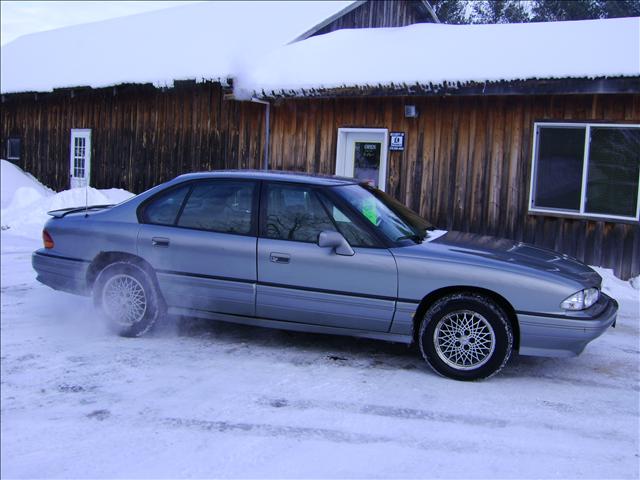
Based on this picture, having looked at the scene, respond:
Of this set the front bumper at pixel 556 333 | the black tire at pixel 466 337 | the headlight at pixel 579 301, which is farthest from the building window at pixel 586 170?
the black tire at pixel 466 337

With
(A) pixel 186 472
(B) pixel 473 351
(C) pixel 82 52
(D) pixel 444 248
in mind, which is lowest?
(A) pixel 186 472

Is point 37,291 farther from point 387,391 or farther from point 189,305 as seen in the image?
point 387,391

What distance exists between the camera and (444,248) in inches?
200

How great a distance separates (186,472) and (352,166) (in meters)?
8.51

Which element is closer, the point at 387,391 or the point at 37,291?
the point at 387,391

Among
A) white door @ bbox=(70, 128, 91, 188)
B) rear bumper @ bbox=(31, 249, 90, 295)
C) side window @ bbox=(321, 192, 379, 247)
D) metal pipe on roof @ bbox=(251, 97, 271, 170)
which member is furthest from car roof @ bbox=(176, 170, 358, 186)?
white door @ bbox=(70, 128, 91, 188)

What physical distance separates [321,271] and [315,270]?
51 mm

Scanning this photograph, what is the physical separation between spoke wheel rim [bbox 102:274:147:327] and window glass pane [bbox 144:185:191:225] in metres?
0.57

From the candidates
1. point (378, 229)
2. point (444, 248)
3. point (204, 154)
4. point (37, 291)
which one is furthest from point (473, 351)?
point (204, 154)

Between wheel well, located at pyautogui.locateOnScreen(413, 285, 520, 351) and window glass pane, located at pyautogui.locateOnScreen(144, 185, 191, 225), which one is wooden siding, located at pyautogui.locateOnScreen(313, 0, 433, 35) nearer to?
window glass pane, located at pyautogui.locateOnScreen(144, 185, 191, 225)

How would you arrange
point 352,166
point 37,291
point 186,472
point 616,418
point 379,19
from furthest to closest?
point 379,19 < point 352,166 < point 37,291 < point 616,418 < point 186,472

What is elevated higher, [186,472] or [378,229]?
[378,229]

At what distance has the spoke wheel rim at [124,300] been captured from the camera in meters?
5.60

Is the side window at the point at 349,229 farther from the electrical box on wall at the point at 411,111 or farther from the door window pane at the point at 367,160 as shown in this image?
the door window pane at the point at 367,160
